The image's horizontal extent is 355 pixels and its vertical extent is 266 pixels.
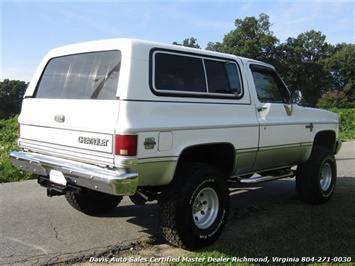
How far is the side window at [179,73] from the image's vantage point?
3.73m

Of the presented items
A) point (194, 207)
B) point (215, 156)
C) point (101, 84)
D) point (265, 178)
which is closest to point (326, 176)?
point (265, 178)

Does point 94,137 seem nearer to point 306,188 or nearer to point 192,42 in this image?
point 306,188

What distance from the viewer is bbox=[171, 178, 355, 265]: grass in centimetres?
384

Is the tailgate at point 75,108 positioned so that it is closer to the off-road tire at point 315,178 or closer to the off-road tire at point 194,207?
the off-road tire at point 194,207

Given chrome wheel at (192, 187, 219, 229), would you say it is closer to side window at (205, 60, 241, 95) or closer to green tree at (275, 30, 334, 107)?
side window at (205, 60, 241, 95)

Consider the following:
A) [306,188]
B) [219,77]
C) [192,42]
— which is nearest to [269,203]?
[306,188]

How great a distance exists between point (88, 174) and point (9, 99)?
5071 cm

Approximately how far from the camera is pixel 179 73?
3.94 m

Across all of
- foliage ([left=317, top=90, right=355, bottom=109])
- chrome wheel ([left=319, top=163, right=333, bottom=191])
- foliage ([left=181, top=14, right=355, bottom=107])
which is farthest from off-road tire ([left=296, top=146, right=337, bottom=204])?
foliage ([left=181, top=14, right=355, bottom=107])

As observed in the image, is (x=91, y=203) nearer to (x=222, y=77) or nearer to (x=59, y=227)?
(x=59, y=227)

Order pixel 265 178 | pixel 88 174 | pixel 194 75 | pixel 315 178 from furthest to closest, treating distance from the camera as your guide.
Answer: pixel 315 178 < pixel 265 178 < pixel 194 75 < pixel 88 174

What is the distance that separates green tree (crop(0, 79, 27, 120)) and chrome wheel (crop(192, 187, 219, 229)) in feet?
159

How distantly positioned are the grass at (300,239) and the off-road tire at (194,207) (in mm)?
186

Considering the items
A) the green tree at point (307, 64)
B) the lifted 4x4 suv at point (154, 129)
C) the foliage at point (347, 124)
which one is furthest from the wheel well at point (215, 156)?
the green tree at point (307, 64)
